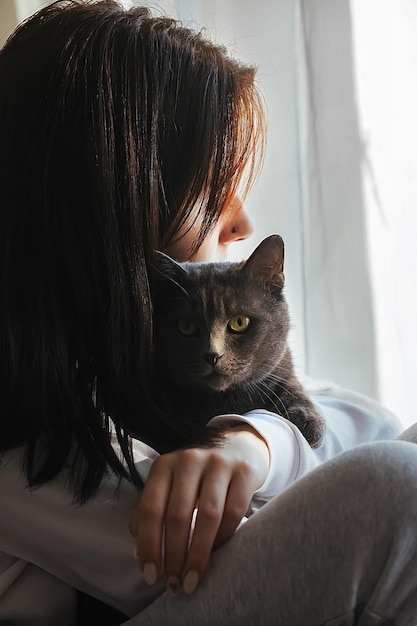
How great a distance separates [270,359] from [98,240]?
0.88 ft

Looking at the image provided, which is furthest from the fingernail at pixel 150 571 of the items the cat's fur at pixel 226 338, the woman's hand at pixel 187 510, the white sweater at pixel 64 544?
the cat's fur at pixel 226 338

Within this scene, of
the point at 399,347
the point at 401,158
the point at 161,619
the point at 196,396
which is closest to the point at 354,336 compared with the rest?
the point at 399,347

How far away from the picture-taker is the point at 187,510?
2.03ft

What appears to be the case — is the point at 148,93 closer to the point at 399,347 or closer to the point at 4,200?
the point at 4,200

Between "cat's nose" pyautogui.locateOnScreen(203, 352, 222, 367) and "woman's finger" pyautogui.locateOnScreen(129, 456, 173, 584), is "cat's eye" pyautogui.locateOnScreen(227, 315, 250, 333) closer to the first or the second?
"cat's nose" pyautogui.locateOnScreen(203, 352, 222, 367)

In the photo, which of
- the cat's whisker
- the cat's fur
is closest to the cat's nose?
the cat's fur

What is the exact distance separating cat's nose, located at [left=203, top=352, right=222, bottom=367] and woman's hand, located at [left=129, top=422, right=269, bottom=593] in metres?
0.15

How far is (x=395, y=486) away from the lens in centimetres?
58

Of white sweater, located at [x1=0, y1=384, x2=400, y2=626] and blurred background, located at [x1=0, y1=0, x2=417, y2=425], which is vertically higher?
blurred background, located at [x1=0, y1=0, x2=417, y2=425]

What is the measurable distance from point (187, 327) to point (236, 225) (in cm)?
24

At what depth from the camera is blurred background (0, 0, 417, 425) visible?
1.14 meters

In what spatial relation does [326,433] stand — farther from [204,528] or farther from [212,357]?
[204,528]

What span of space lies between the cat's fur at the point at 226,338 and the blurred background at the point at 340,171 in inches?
13.1

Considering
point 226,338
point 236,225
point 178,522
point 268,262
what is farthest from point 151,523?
point 236,225
